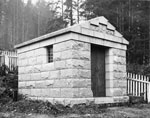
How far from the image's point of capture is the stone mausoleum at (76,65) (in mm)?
5945

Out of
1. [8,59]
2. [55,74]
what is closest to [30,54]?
[55,74]

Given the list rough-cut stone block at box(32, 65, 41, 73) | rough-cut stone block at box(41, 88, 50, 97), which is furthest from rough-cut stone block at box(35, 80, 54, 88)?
rough-cut stone block at box(32, 65, 41, 73)

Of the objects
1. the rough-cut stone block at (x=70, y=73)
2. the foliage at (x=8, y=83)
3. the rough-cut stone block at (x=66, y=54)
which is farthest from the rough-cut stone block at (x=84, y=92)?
the foliage at (x=8, y=83)

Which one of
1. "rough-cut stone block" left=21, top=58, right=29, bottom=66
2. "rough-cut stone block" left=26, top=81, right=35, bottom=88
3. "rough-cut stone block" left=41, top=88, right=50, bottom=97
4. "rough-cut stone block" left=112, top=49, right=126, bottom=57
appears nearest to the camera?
"rough-cut stone block" left=41, top=88, right=50, bottom=97

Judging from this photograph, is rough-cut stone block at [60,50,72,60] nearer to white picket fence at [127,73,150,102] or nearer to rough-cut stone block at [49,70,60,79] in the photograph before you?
rough-cut stone block at [49,70,60,79]

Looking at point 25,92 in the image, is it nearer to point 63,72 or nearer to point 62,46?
point 63,72

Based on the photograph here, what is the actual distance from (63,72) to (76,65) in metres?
0.51

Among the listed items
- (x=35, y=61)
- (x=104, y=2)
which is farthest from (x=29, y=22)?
(x=35, y=61)

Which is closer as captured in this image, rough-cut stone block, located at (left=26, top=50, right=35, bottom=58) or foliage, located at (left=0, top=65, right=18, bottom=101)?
rough-cut stone block, located at (left=26, top=50, right=35, bottom=58)

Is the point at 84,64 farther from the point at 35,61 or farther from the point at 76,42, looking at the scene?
the point at 35,61

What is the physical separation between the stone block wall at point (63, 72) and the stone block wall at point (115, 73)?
3.95 ft

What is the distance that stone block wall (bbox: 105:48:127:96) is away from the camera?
23.4 feet

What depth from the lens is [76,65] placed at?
5.93 m

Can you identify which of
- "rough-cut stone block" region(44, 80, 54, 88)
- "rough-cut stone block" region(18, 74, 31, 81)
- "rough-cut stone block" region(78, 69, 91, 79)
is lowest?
"rough-cut stone block" region(44, 80, 54, 88)
